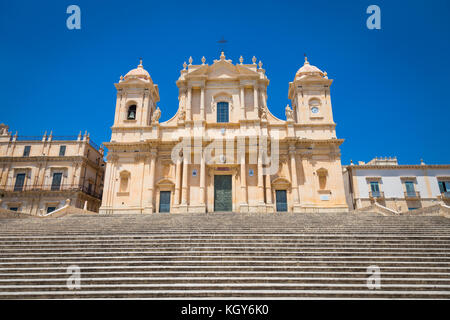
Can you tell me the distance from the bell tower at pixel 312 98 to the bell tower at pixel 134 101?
1297cm

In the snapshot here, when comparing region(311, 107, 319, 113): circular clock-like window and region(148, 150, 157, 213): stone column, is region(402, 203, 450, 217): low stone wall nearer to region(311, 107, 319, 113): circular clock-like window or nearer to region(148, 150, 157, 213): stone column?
region(311, 107, 319, 113): circular clock-like window

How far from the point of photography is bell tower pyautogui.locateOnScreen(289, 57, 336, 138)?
992 inches

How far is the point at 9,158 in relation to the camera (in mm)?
29656

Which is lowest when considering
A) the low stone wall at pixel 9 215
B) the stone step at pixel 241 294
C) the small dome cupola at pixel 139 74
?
the stone step at pixel 241 294

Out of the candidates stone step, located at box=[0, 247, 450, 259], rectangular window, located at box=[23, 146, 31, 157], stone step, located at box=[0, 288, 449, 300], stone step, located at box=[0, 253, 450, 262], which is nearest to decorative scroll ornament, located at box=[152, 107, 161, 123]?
rectangular window, located at box=[23, 146, 31, 157]

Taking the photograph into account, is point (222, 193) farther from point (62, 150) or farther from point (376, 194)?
point (62, 150)

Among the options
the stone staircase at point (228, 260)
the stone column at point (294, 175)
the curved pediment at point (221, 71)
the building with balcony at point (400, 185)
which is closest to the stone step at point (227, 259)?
the stone staircase at point (228, 260)

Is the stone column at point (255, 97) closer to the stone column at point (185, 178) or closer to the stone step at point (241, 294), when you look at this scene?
the stone column at point (185, 178)

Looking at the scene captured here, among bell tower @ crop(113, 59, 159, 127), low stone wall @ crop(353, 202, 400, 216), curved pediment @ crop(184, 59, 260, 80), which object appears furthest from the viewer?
bell tower @ crop(113, 59, 159, 127)

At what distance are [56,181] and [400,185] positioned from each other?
110 ft

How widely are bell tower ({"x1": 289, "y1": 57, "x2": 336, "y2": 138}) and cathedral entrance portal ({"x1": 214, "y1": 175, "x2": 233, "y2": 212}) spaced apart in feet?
27.2

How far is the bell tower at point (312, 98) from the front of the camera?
25203 millimetres

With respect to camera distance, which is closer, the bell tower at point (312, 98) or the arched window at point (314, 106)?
the bell tower at point (312, 98)
